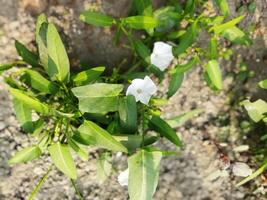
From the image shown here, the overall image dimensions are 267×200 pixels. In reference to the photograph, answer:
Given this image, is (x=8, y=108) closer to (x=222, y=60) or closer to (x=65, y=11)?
(x=65, y=11)

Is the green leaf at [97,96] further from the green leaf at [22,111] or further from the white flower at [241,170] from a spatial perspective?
the white flower at [241,170]

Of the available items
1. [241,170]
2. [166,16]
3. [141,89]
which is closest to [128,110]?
[141,89]

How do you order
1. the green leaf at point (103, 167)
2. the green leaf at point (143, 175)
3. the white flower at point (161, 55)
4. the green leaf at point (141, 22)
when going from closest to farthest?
1. the green leaf at point (143, 175)
2. the green leaf at point (141, 22)
3. the white flower at point (161, 55)
4. the green leaf at point (103, 167)

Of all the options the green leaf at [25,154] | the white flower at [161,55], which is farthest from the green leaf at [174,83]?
the green leaf at [25,154]

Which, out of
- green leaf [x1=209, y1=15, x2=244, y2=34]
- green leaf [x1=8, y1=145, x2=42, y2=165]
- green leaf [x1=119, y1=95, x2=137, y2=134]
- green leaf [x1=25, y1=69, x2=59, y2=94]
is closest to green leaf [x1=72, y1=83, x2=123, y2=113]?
green leaf [x1=119, y1=95, x2=137, y2=134]

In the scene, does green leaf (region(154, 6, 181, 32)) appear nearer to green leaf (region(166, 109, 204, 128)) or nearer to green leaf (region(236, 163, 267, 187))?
green leaf (region(166, 109, 204, 128))

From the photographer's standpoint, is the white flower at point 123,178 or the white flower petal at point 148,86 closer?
the white flower petal at point 148,86
